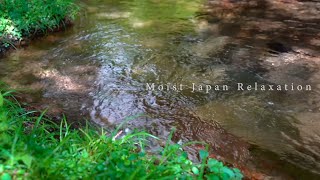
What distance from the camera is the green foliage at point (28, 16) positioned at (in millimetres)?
5621

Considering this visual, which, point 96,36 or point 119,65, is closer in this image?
point 119,65

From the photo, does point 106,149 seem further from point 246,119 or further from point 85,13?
point 85,13

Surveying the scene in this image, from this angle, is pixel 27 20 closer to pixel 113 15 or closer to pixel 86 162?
pixel 113 15

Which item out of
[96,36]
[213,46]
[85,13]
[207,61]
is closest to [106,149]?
[207,61]

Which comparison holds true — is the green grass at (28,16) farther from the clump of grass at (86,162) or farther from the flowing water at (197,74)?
the clump of grass at (86,162)

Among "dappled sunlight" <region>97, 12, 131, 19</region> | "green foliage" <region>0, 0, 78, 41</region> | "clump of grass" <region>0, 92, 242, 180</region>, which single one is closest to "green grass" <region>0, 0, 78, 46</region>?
"green foliage" <region>0, 0, 78, 41</region>

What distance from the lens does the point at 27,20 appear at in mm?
5766

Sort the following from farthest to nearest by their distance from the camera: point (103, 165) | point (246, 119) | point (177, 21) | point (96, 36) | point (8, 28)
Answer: point (177, 21)
point (96, 36)
point (8, 28)
point (246, 119)
point (103, 165)

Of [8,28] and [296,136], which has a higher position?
[8,28]

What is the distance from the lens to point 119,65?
5102mm

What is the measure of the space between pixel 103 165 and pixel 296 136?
2.17m

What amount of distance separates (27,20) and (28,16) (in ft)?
0.29

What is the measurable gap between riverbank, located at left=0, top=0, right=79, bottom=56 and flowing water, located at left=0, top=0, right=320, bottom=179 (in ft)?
0.58

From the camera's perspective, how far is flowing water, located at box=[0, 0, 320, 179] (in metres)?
3.52
